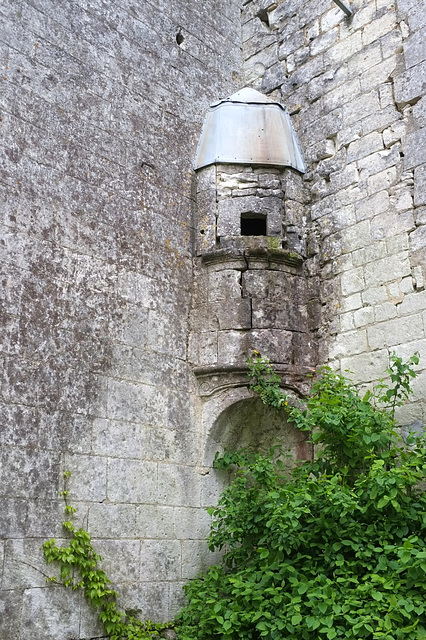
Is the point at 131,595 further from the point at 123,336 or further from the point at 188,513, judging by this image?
the point at 123,336

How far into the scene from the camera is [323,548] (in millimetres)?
4082

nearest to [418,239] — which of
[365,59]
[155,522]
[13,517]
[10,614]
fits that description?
[365,59]

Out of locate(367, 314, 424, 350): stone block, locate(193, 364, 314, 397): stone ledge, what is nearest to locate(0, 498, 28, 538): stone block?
locate(193, 364, 314, 397): stone ledge

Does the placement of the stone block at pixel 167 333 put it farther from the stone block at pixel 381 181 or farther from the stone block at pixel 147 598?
the stone block at pixel 381 181

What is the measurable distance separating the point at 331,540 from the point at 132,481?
1299 millimetres

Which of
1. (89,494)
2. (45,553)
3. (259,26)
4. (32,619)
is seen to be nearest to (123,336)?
(89,494)

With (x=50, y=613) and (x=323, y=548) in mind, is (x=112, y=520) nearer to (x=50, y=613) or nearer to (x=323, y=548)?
(x=50, y=613)

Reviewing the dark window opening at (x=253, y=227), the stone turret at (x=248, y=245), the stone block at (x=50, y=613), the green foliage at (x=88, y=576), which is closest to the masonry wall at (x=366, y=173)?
the stone turret at (x=248, y=245)

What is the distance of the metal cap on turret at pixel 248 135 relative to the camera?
557 centimetres

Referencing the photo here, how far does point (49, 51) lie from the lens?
4836mm

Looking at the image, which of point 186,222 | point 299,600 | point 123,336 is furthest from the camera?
point 186,222

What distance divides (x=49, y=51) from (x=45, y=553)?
3282 millimetres

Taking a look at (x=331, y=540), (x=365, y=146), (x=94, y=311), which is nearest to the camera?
(x=331, y=540)

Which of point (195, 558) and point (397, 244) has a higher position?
point (397, 244)
